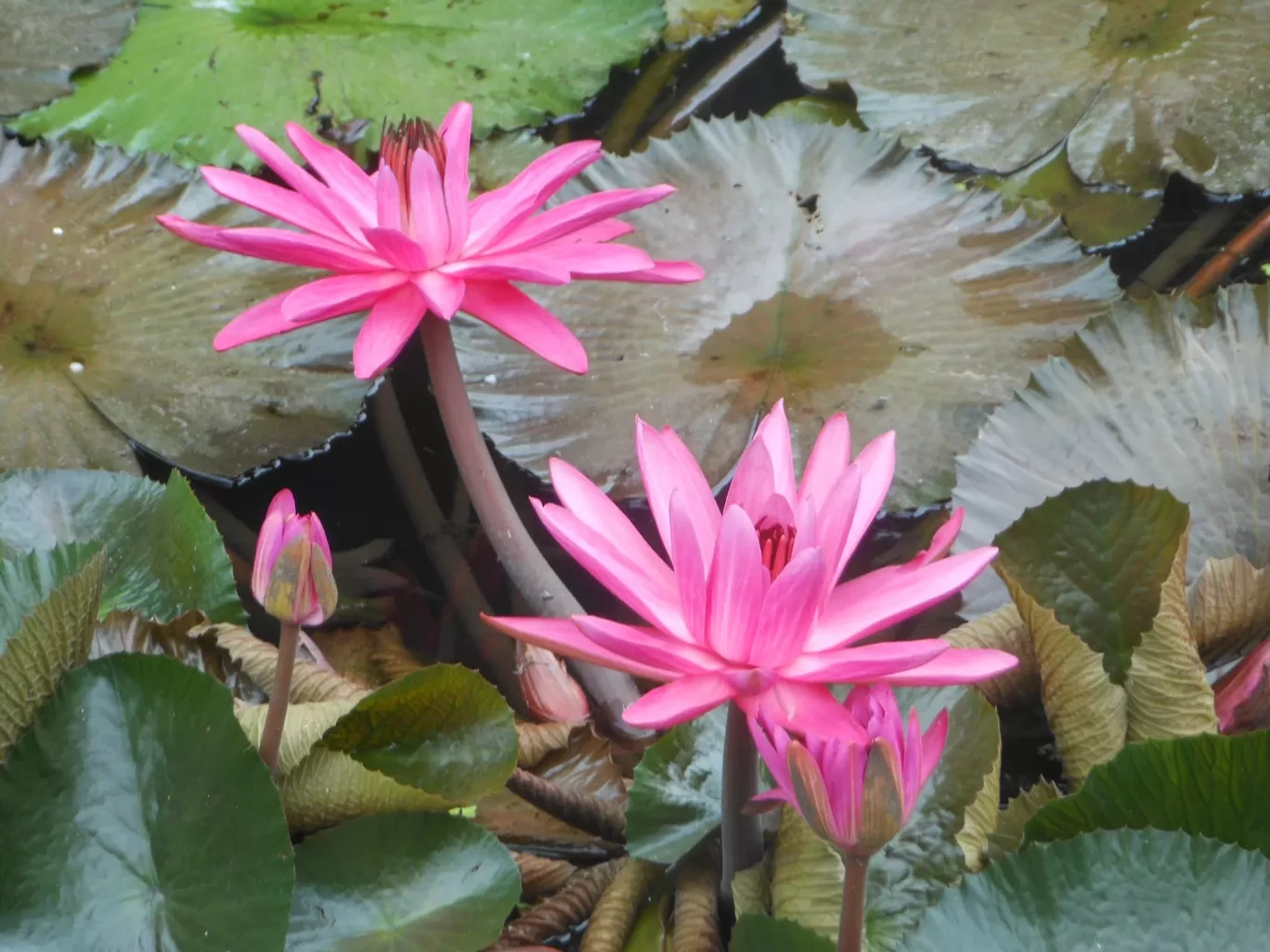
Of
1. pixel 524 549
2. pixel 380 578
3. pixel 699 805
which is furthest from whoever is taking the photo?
pixel 380 578

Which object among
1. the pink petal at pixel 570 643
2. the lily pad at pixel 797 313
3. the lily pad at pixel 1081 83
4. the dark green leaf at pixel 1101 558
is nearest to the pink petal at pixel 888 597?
the pink petal at pixel 570 643

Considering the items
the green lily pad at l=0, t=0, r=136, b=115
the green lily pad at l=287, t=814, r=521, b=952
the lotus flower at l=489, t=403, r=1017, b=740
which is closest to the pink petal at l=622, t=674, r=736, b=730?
the lotus flower at l=489, t=403, r=1017, b=740

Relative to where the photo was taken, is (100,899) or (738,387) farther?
(738,387)

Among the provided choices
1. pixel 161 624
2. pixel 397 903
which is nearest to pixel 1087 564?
pixel 397 903

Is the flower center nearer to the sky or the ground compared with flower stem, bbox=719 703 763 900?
nearer to the sky

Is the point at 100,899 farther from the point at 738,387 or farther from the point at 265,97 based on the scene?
the point at 265,97

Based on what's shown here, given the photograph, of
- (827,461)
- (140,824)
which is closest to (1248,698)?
(827,461)

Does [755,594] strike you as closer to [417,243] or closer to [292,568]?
[292,568]

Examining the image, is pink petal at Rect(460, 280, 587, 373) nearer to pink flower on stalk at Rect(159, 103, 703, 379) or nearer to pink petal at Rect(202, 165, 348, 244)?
pink flower on stalk at Rect(159, 103, 703, 379)
